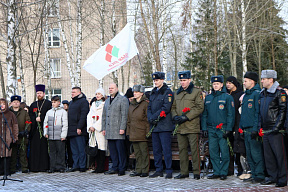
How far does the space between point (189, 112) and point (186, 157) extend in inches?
42.4

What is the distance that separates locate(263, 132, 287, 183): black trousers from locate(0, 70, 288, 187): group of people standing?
0.06ft

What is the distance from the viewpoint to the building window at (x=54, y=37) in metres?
35.9

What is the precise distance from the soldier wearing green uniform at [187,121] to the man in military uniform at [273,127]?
1538mm

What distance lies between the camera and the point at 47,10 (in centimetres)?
2236

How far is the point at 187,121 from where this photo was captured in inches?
363

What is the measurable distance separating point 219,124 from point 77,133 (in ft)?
13.6

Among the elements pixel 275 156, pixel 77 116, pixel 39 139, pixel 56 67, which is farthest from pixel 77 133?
pixel 56 67

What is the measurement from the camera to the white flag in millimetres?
11859

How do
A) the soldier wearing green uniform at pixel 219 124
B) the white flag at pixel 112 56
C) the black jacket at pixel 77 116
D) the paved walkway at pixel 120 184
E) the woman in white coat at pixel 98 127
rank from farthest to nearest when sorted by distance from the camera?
the white flag at pixel 112 56, the black jacket at pixel 77 116, the woman in white coat at pixel 98 127, the soldier wearing green uniform at pixel 219 124, the paved walkway at pixel 120 184

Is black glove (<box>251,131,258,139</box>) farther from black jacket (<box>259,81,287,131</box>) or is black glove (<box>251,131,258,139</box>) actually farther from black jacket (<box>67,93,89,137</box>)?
black jacket (<box>67,93,89,137</box>)

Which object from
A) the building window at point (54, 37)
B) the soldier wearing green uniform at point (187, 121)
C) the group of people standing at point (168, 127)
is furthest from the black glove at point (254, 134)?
the building window at point (54, 37)

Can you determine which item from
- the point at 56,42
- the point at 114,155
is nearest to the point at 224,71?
the point at 56,42

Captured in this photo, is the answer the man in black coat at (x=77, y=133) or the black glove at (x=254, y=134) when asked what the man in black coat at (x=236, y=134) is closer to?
the black glove at (x=254, y=134)

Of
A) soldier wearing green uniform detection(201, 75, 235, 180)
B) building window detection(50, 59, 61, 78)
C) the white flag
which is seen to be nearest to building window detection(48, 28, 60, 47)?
building window detection(50, 59, 61, 78)
